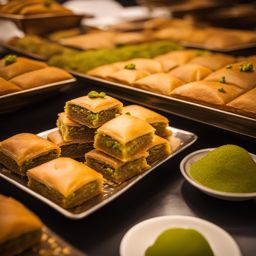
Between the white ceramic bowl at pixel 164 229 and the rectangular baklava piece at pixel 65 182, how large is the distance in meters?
0.26

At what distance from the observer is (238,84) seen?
2.26 metres

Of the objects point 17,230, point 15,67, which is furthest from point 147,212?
point 15,67

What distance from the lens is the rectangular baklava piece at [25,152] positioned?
1594 mm

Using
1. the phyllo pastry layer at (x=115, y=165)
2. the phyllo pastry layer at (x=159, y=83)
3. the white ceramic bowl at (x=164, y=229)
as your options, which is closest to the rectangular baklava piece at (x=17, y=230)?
the white ceramic bowl at (x=164, y=229)

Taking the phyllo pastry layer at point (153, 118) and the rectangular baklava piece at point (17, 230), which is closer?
the rectangular baklava piece at point (17, 230)

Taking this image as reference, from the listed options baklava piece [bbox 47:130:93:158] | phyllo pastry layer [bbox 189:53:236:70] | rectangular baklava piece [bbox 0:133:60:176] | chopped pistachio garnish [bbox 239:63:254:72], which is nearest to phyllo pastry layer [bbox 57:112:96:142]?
baklava piece [bbox 47:130:93:158]

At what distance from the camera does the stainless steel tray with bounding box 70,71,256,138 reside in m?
1.90

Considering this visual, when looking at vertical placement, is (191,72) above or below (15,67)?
below

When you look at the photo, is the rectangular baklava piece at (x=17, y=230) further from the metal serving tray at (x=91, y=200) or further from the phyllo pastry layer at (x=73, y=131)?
the phyllo pastry layer at (x=73, y=131)

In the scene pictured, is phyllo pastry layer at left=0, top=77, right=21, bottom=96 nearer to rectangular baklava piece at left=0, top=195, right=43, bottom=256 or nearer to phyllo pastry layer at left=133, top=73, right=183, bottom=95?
phyllo pastry layer at left=133, top=73, right=183, bottom=95

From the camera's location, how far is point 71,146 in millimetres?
1821

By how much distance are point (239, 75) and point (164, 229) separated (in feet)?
4.55

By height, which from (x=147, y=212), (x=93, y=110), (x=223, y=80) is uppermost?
(x=93, y=110)

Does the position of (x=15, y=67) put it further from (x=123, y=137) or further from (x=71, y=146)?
(x=123, y=137)
